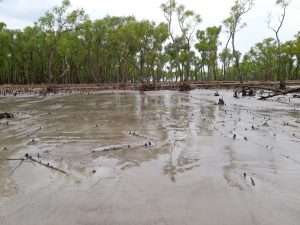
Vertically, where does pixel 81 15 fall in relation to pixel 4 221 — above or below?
above

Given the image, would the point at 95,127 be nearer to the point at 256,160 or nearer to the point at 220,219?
the point at 256,160

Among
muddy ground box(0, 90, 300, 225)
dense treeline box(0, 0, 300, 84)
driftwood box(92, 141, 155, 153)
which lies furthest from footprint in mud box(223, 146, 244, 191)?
dense treeline box(0, 0, 300, 84)

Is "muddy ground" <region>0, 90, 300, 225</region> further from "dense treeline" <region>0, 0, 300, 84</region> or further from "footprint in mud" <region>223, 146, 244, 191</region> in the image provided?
"dense treeline" <region>0, 0, 300, 84</region>

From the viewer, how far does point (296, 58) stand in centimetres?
6412

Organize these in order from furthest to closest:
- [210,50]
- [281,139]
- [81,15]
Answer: [210,50] → [81,15] → [281,139]

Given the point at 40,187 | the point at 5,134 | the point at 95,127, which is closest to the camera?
the point at 40,187

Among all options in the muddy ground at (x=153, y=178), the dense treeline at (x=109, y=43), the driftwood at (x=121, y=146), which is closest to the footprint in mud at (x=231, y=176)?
the muddy ground at (x=153, y=178)

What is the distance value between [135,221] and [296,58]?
2715 inches

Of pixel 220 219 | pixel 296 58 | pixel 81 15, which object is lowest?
pixel 220 219

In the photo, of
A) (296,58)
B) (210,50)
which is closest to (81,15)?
A: (210,50)

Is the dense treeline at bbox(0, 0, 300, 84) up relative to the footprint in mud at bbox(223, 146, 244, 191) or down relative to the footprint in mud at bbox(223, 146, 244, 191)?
up

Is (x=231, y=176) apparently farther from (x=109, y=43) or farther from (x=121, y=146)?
(x=109, y=43)

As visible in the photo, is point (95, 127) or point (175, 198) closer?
point (175, 198)

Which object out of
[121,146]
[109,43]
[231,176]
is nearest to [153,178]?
[231,176]
